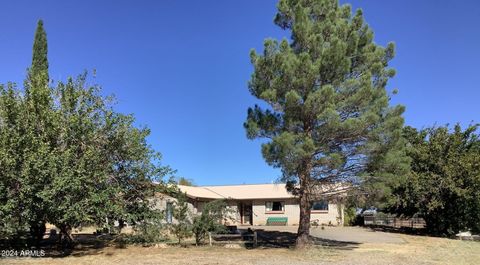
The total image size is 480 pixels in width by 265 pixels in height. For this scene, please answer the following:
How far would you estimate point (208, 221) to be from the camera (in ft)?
71.0

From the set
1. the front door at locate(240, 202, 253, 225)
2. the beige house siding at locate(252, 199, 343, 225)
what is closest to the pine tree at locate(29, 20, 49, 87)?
the beige house siding at locate(252, 199, 343, 225)

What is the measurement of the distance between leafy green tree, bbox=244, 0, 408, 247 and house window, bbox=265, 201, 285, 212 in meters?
23.2

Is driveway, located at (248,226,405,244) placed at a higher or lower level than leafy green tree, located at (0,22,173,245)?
lower

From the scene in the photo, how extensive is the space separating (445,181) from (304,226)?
14873 millimetres

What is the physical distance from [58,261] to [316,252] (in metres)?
10.1

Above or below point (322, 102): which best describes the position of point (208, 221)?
below

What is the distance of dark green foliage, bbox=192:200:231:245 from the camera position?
70.6 ft

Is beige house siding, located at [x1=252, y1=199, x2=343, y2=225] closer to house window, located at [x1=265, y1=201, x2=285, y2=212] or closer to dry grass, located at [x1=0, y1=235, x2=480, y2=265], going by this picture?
house window, located at [x1=265, y1=201, x2=285, y2=212]

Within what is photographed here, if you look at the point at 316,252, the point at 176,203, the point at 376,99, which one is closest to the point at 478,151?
the point at 376,99

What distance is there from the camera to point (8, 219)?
1560cm

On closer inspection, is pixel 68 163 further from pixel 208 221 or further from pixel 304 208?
pixel 304 208

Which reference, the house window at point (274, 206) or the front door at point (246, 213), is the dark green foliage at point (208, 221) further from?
the front door at point (246, 213)

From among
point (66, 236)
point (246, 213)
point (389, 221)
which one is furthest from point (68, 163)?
point (389, 221)

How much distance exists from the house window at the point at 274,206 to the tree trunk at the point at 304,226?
23497 mm
